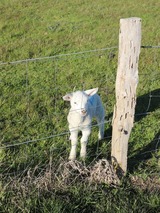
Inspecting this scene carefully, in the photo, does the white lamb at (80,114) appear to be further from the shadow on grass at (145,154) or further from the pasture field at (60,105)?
the shadow on grass at (145,154)

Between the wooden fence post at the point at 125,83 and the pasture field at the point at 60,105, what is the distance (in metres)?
0.41

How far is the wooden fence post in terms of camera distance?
4.01m

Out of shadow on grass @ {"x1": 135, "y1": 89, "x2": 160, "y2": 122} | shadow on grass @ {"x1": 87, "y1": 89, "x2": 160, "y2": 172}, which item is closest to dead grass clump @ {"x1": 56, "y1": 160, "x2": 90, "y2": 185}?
shadow on grass @ {"x1": 87, "y1": 89, "x2": 160, "y2": 172}

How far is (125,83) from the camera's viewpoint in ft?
13.9

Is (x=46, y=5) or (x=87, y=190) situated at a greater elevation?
(x=46, y=5)

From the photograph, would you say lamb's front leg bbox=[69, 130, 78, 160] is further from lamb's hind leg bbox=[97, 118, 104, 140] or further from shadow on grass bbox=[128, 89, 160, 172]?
shadow on grass bbox=[128, 89, 160, 172]

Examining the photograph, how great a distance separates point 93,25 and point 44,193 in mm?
9053

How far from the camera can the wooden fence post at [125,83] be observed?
4.01 m

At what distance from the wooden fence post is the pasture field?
410 millimetres

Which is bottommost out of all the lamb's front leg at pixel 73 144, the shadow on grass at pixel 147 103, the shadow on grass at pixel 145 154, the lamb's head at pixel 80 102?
the shadow on grass at pixel 145 154

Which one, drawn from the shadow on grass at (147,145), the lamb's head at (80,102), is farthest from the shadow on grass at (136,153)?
the lamb's head at (80,102)

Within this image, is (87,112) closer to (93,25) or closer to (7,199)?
(7,199)

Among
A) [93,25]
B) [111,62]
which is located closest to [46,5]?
[93,25]

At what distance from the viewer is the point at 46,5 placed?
14.9 metres
